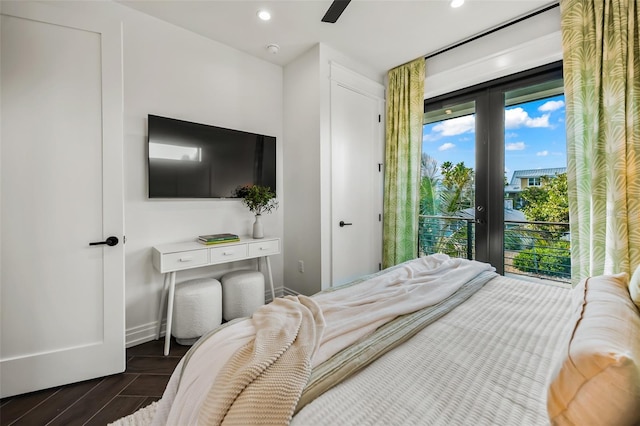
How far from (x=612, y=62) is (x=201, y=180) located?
3.35 metres

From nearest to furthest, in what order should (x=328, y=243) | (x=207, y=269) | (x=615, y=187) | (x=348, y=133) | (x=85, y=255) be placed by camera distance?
(x=85, y=255)
(x=615, y=187)
(x=207, y=269)
(x=328, y=243)
(x=348, y=133)

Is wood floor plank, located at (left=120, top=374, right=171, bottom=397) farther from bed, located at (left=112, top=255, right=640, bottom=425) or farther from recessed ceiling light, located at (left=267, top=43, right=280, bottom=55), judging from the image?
recessed ceiling light, located at (left=267, top=43, right=280, bottom=55)

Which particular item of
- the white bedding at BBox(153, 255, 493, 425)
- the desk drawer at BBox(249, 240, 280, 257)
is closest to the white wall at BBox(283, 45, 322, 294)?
the desk drawer at BBox(249, 240, 280, 257)

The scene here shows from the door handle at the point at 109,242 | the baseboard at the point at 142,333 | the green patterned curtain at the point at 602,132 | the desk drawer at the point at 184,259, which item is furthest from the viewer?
the baseboard at the point at 142,333

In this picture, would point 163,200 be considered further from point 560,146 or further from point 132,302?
point 560,146

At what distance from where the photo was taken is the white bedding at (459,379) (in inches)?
25.6

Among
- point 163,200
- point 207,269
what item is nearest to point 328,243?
point 207,269

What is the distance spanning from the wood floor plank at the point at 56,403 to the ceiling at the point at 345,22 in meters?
2.83

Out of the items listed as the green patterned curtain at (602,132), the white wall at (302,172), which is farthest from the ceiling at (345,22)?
the green patterned curtain at (602,132)

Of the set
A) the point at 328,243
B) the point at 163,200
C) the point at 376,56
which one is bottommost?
the point at 328,243

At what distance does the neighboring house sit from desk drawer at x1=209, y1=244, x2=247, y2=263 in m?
2.57

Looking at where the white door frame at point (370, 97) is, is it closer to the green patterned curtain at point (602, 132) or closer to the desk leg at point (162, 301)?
the desk leg at point (162, 301)

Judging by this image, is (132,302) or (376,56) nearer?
(132,302)

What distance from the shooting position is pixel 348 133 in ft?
9.82
